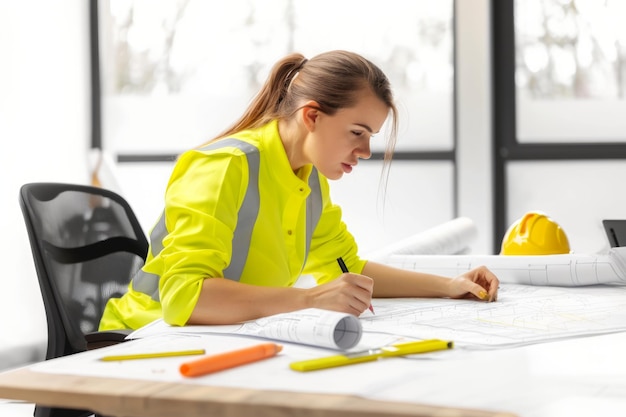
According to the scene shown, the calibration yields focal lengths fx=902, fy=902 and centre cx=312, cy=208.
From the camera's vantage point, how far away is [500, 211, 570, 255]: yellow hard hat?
1.84m

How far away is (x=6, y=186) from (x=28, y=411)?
935 mm

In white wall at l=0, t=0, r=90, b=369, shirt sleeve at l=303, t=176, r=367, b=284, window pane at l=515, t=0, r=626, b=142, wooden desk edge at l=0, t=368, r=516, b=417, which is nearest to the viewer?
wooden desk edge at l=0, t=368, r=516, b=417

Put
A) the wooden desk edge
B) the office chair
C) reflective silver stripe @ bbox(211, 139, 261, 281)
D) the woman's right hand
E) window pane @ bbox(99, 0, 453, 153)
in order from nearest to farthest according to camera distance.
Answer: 1. the wooden desk edge
2. the woman's right hand
3. reflective silver stripe @ bbox(211, 139, 261, 281)
4. the office chair
5. window pane @ bbox(99, 0, 453, 153)

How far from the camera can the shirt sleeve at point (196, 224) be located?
124 cm

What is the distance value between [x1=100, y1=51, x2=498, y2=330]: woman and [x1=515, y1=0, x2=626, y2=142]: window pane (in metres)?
2.05

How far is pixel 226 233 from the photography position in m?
1.33

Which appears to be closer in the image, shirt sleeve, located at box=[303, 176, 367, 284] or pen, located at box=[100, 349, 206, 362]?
pen, located at box=[100, 349, 206, 362]

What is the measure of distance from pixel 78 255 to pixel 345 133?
606 mm

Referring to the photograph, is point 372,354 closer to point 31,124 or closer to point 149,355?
point 149,355

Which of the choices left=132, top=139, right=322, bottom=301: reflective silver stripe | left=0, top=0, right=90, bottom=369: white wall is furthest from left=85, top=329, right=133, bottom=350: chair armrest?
left=0, top=0, right=90, bottom=369: white wall

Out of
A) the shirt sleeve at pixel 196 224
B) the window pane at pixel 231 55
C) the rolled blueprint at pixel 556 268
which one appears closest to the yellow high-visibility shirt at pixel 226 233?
the shirt sleeve at pixel 196 224

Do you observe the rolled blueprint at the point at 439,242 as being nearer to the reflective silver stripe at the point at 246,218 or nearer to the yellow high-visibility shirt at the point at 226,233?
the yellow high-visibility shirt at the point at 226,233

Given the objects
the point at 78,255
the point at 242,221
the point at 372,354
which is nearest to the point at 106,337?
the point at 78,255

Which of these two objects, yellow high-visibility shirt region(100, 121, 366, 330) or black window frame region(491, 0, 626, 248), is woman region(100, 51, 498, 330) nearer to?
yellow high-visibility shirt region(100, 121, 366, 330)
